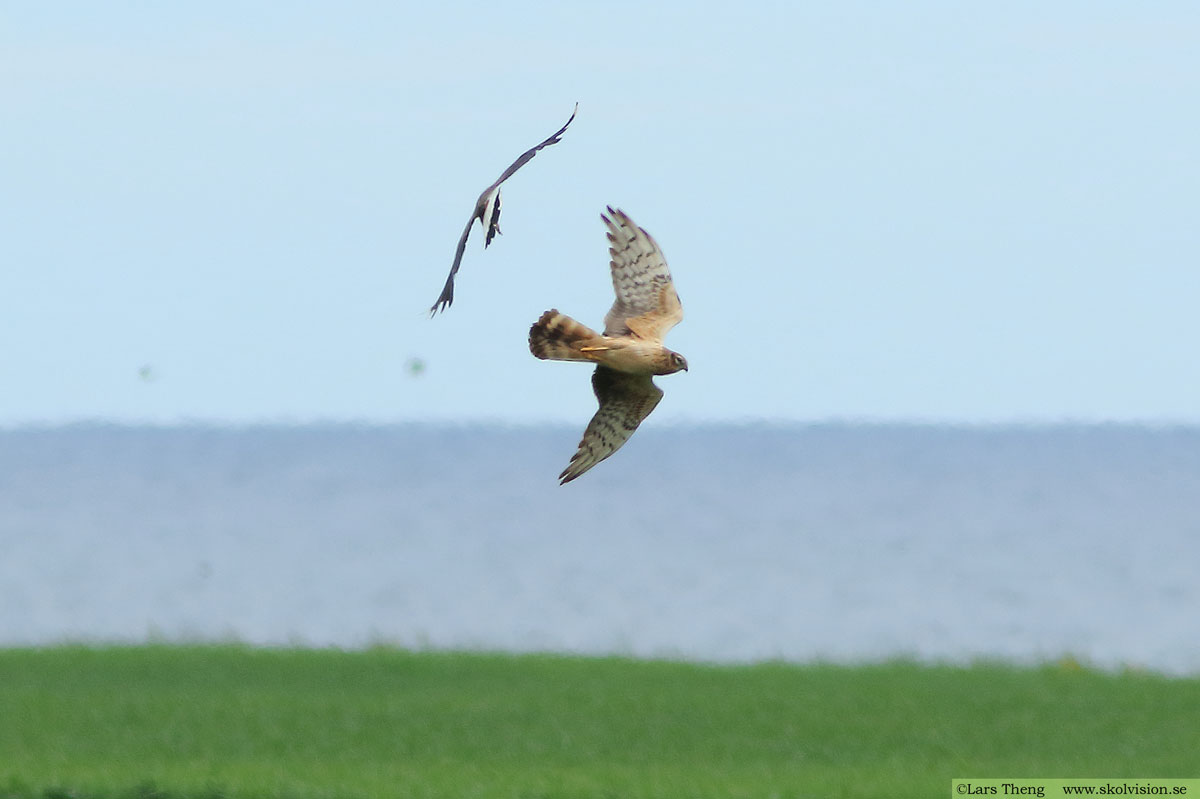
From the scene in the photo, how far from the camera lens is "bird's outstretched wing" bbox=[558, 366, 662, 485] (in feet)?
20.4

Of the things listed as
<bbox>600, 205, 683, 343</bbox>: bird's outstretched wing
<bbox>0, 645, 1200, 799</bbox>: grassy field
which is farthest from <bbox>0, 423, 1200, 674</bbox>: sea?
<bbox>600, 205, 683, 343</bbox>: bird's outstretched wing

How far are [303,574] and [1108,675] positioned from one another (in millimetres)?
26470

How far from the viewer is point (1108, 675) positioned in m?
18.9

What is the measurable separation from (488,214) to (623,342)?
2.57 feet

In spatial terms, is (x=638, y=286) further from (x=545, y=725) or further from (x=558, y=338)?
(x=545, y=725)

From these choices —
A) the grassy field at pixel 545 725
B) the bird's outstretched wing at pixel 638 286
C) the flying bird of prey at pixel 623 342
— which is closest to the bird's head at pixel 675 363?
the flying bird of prey at pixel 623 342

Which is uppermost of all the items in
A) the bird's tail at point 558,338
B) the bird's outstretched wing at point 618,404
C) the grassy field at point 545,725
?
the bird's tail at point 558,338

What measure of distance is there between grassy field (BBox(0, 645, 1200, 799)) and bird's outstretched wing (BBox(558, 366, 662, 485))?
5696 mm

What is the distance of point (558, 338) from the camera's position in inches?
236

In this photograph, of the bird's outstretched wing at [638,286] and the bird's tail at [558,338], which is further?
the bird's outstretched wing at [638,286]

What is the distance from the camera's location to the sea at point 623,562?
98.9 ft

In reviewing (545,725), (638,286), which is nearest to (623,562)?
(545,725)

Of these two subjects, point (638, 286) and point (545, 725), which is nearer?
point (638, 286)

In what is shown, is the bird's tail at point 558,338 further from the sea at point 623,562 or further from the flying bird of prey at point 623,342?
the sea at point 623,562
